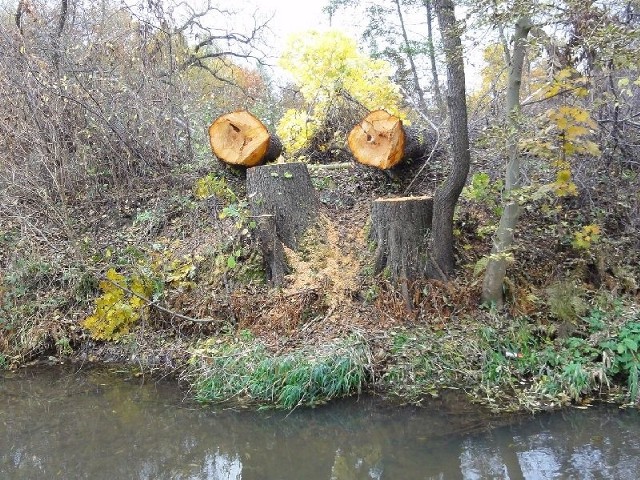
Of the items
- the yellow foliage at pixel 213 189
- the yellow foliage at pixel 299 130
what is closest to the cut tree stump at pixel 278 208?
the yellow foliage at pixel 213 189

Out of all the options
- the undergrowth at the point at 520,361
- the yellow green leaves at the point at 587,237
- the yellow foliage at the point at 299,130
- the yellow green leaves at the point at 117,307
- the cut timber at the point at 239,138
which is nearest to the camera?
the undergrowth at the point at 520,361

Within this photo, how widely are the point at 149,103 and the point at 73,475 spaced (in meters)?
5.76

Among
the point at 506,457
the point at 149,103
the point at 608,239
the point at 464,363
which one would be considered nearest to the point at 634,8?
the point at 608,239

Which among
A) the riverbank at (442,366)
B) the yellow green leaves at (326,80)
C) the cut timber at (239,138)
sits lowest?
the riverbank at (442,366)

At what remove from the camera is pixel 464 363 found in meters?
5.39

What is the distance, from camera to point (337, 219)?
23.9 ft

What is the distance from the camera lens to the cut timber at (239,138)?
7.75 meters

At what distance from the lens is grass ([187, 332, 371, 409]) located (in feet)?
17.0

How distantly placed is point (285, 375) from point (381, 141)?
11.4ft

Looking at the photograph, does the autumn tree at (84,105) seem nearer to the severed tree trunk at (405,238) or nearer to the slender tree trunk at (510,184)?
the severed tree trunk at (405,238)

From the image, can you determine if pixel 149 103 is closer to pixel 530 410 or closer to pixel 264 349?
pixel 264 349

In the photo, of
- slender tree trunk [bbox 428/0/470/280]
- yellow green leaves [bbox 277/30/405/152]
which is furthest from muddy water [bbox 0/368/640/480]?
yellow green leaves [bbox 277/30/405/152]

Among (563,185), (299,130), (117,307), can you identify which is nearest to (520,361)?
(563,185)

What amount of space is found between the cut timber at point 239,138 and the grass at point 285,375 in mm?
3006
